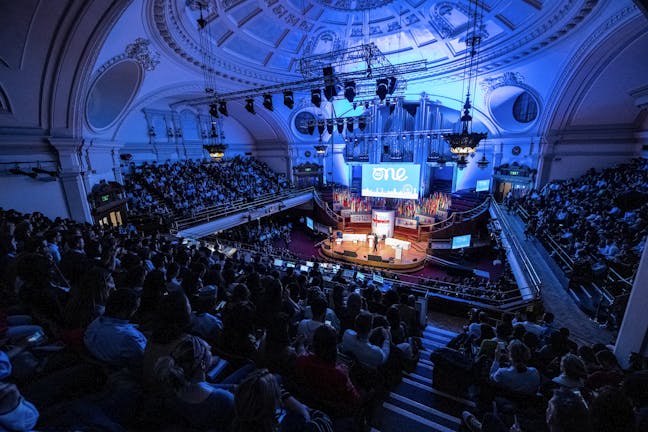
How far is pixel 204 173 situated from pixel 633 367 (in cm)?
1843

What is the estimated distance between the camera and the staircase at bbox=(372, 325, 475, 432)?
260 cm

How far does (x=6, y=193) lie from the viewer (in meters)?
7.68

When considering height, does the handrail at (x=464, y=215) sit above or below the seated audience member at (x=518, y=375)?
below

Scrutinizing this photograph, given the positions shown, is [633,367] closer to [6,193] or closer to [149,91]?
[6,193]

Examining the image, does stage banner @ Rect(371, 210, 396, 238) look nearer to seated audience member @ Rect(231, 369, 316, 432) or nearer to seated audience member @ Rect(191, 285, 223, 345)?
seated audience member @ Rect(191, 285, 223, 345)

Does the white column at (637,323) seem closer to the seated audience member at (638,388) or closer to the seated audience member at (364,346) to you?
the seated audience member at (638,388)

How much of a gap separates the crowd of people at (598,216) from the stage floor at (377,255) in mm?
5427

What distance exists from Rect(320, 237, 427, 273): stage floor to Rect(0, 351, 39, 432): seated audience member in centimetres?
1299

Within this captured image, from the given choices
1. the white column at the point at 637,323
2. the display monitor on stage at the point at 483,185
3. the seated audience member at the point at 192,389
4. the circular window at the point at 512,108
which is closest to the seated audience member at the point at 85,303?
the seated audience member at the point at 192,389

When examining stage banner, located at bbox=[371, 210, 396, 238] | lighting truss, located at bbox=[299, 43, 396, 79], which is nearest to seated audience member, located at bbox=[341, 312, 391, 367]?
lighting truss, located at bbox=[299, 43, 396, 79]

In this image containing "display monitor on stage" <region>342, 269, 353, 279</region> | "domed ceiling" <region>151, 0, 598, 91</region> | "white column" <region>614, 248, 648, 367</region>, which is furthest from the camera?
"domed ceiling" <region>151, 0, 598, 91</region>

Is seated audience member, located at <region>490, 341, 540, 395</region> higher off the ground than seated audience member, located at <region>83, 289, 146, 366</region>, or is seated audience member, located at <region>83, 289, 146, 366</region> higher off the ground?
seated audience member, located at <region>83, 289, 146, 366</region>

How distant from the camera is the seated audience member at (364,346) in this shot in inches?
99.4

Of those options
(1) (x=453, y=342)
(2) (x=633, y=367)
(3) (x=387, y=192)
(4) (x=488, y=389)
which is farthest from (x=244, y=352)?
(3) (x=387, y=192)
